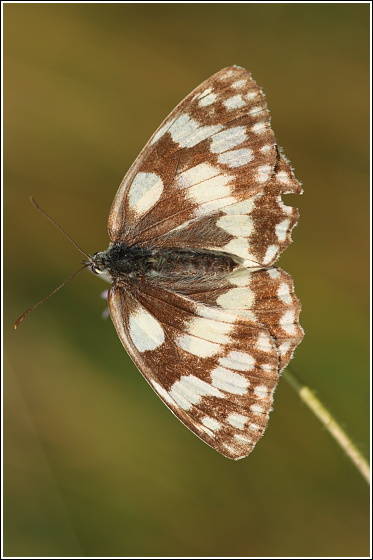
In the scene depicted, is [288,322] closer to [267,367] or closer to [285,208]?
[267,367]

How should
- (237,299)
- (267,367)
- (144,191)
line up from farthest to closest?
(144,191)
(237,299)
(267,367)

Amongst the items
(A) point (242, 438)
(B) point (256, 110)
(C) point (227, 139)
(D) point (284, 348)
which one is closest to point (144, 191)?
(C) point (227, 139)

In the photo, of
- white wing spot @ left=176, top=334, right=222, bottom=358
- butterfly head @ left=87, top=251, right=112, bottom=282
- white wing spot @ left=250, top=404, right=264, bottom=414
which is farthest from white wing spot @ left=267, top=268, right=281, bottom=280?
butterfly head @ left=87, top=251, right=112, bottom=282

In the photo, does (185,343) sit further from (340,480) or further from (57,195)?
(57,195)

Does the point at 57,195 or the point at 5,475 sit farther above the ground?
the point at 57,195

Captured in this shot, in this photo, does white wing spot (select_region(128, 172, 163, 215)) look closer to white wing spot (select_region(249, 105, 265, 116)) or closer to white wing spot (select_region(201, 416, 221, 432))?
white wing spot (select_region(249, 105, 265, 116))

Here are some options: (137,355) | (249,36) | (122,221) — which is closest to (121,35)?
(249,36)
